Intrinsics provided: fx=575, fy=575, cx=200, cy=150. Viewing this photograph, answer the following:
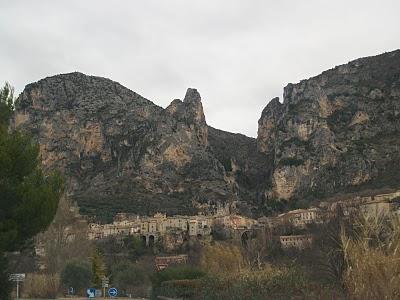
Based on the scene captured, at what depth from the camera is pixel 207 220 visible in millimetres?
103000

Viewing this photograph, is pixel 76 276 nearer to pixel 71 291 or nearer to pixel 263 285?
pixel 71 291

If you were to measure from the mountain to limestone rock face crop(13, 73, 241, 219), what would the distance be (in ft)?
0.77

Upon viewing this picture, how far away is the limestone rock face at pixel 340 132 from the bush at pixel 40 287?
3217 inches

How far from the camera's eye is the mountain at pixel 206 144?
112m

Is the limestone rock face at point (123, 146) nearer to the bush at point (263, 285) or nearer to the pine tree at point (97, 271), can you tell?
the pine tree at point (97, 271)

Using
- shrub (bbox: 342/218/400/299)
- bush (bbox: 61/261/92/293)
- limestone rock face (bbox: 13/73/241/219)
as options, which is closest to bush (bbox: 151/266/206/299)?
bush (bbox: 61/261/92/293)

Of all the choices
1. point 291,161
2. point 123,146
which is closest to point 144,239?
point 123,146

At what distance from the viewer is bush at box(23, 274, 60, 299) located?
28489mm

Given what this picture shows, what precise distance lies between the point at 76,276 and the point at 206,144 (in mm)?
101605

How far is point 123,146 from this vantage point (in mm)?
125750

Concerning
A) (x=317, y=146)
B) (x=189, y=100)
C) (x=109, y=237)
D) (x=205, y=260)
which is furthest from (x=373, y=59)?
(x=205, y=260)

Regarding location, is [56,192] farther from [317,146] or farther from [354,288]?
[317,146]

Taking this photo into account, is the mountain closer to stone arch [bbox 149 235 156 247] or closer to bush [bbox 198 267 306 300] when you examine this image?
stone arch [bbox 149 235 156 247]

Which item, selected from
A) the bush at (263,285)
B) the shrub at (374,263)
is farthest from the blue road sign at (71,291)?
the shrub at (374,263)
